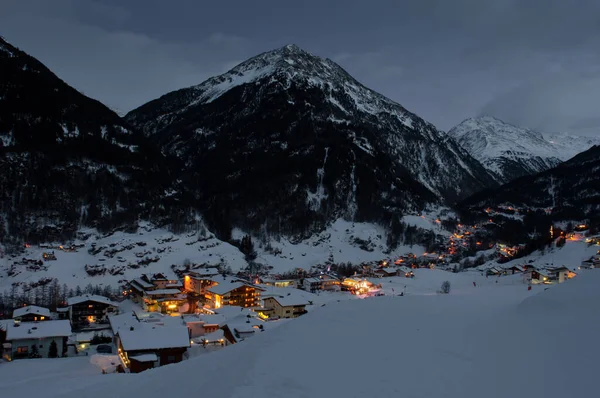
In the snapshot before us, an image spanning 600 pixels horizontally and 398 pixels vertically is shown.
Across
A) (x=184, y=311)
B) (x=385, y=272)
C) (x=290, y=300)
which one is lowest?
(x=184, y=311)

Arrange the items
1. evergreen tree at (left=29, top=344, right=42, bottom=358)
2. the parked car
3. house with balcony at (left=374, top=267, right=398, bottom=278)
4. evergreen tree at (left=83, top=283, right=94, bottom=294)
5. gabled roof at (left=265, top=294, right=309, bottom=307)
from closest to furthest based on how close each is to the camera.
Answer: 1. evergreen tree at (left=29, top=344, right=42, bottom=358)
2. the parked car
3. gabled roof at (left=265, top=294, right=309, bottom=307)
4. evergreen tree at (left=83, top=283, right=94, bottom=294)
5. house with balcony at (left=374, top=267, right=398, bottom=278)

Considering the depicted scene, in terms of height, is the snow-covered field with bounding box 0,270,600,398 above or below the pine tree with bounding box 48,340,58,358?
above

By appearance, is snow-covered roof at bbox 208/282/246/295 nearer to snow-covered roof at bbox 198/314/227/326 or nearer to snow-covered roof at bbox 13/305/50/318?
snow-covered roof at bbox 198/314/227/326

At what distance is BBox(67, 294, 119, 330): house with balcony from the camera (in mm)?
47906

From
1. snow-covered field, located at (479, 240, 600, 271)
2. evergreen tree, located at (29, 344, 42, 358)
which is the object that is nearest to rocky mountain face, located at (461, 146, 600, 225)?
snow-covered field, located at (479, 240, 600, 271)

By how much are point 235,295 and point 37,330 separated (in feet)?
81.0

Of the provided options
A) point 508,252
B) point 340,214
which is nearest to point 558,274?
point 508,252

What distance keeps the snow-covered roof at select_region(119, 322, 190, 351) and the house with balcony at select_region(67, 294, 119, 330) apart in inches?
697

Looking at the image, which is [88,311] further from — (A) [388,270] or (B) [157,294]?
(A) [388,270]

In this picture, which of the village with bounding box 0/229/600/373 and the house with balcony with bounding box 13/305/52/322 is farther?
the house with balcony with bounding box 13/305/52/322

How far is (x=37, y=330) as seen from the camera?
35.9 m

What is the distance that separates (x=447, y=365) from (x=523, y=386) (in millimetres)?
1851

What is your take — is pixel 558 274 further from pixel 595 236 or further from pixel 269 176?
pixel 269 176

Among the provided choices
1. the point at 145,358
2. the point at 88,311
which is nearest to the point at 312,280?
the point at 88,311
